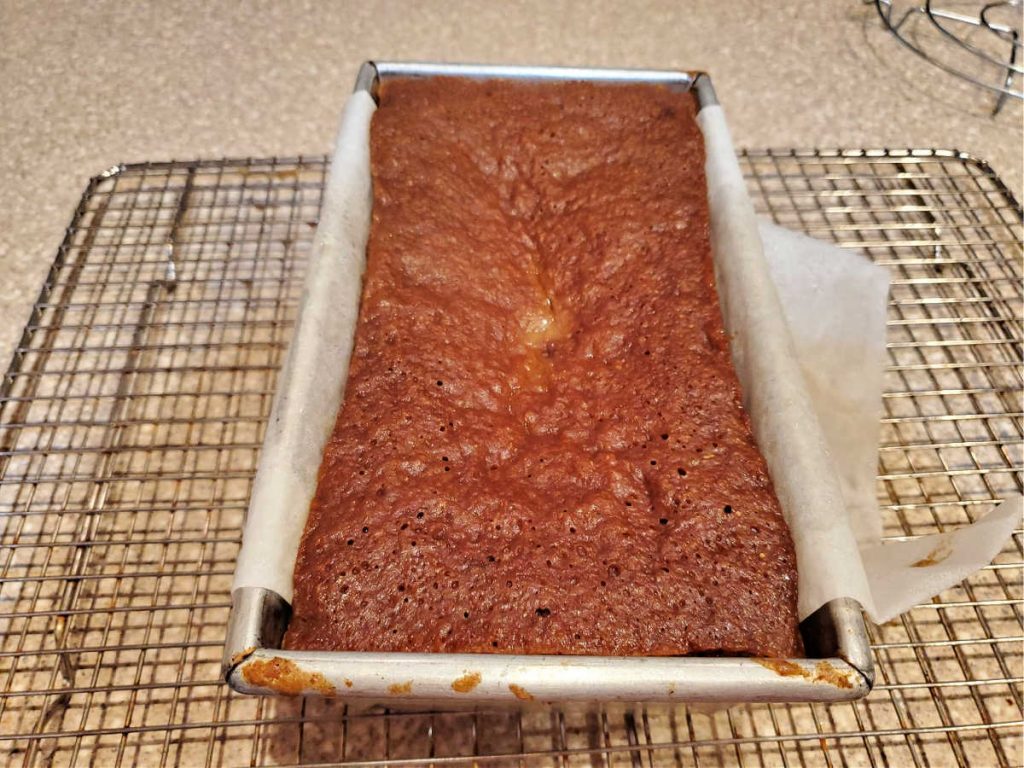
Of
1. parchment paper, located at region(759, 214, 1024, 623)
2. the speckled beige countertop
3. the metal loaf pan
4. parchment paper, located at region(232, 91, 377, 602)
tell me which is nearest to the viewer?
the metal loaf pan

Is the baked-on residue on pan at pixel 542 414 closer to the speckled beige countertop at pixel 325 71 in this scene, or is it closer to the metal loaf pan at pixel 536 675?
the metal loaf pan at pixel 536 675

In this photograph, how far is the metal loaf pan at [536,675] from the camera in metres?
0.72

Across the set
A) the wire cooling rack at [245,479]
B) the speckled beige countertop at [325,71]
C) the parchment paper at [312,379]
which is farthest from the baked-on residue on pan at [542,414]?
the speckled beige countertop at [325,71]

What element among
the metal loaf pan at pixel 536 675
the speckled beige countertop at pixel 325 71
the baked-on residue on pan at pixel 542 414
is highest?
the speckled beige countertop at pixel 325 71

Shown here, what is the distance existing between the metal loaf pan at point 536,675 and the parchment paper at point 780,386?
0.08 meters

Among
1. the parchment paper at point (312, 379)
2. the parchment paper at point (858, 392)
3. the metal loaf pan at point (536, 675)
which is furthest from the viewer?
the parchment paper at point (858, 392)

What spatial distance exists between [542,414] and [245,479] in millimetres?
576

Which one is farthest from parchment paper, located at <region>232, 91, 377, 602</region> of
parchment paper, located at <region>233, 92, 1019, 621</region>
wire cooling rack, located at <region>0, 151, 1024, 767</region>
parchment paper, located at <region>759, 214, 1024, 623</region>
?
parchment paper, located at <region>759, 214, 1024, 623</region>

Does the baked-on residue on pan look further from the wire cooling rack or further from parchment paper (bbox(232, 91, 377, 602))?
Result: the wire cooling rack

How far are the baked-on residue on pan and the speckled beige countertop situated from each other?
0.78 metres

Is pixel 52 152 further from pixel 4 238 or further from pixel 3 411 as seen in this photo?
Answer: pixel 3 411

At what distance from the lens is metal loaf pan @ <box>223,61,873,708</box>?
0.72m

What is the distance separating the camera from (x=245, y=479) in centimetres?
123

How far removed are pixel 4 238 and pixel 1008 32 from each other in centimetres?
275
